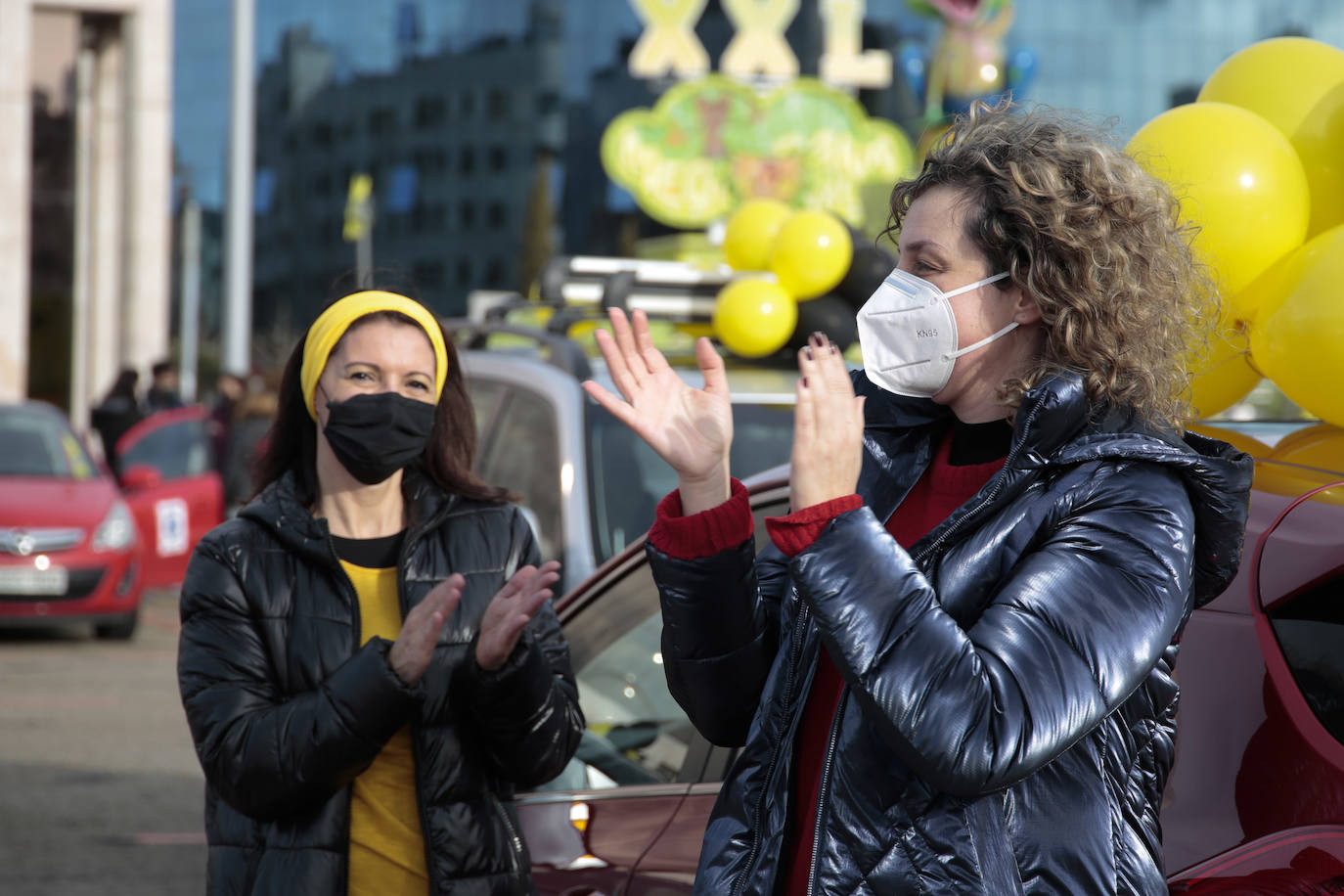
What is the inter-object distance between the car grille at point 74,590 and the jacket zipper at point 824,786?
10104 millimetres

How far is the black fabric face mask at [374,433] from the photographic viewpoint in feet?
9.38

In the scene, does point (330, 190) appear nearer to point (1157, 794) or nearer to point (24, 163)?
point (24, 163)

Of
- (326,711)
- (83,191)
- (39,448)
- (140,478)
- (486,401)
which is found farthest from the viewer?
(83,191)

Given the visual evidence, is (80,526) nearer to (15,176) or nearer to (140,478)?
(140,478)

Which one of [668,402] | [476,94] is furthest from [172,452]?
[476,94]

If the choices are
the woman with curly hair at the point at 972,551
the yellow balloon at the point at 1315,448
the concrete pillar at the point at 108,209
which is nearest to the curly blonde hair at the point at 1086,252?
the woman with curly hair at the point at 972,551

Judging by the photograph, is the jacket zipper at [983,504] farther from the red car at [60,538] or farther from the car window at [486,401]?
the red car at [60,538]

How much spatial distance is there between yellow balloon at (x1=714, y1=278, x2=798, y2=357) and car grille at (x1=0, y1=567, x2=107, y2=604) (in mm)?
6089

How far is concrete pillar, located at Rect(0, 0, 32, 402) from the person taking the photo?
27.0m

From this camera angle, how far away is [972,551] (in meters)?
1.83

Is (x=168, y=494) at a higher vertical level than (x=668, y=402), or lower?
lower

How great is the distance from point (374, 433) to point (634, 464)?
9.30ft

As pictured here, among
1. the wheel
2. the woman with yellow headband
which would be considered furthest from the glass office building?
the woman with yellow headband

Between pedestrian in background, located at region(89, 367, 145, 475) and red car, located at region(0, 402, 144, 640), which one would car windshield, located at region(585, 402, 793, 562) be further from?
pedestrian in background, located at region(89, 367, 145, 475)
